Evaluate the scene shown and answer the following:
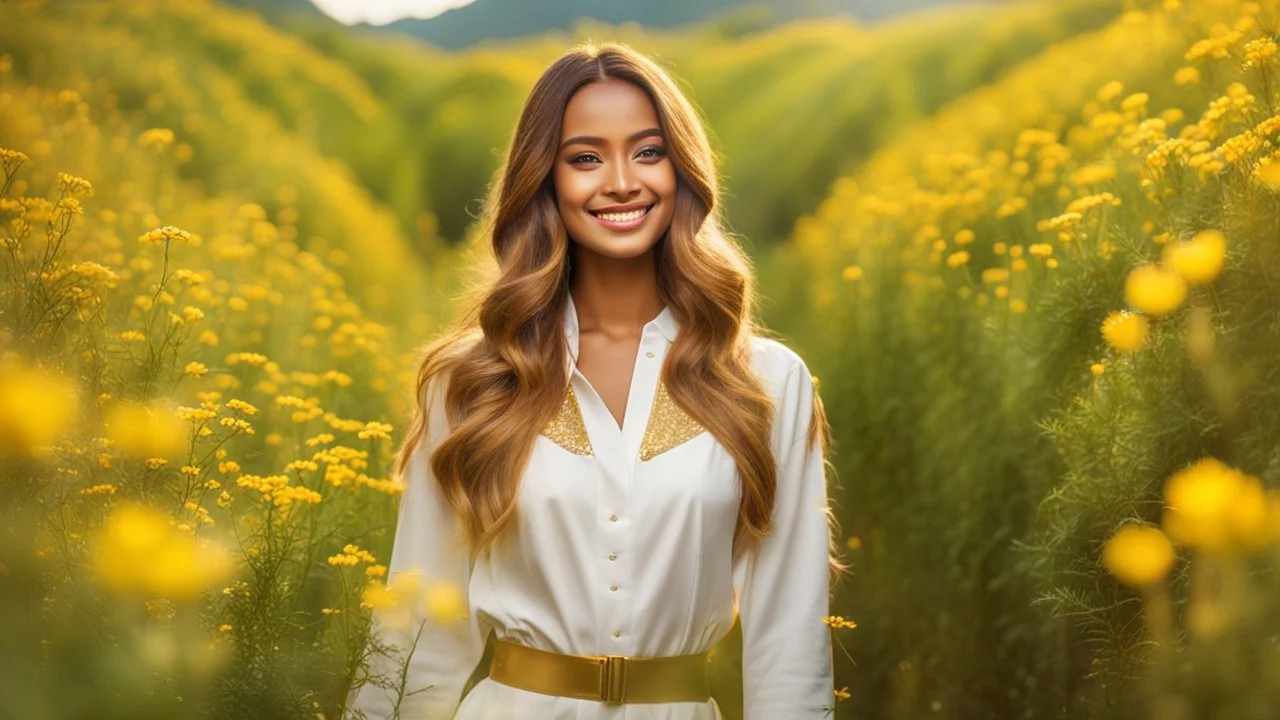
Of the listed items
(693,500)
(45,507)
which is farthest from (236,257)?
(45,507)

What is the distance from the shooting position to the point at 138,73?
5129mm

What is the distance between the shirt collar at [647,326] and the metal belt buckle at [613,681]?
51cm

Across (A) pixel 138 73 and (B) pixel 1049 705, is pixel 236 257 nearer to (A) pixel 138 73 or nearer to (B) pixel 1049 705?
(A) pixel 138 73

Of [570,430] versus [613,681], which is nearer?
[613,681]

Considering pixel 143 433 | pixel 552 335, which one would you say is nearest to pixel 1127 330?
pixel 552 335

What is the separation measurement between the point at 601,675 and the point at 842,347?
1.86 meters

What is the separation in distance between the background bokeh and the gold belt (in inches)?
10.4

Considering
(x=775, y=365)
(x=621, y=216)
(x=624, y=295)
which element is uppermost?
(x=621, y=216)

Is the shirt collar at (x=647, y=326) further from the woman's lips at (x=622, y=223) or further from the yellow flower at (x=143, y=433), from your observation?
the yellow flower at (x=143, y=433)

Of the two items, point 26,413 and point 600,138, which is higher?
point 600,138

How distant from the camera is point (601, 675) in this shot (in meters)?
2.05

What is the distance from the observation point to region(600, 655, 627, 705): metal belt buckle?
204cm

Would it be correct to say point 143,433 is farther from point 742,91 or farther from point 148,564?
point 742,91

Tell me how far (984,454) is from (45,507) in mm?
2232
